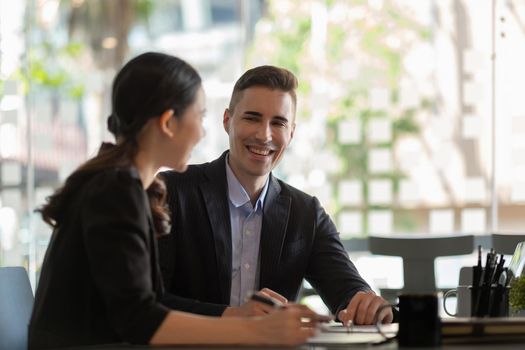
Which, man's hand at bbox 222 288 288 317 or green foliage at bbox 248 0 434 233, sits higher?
green foliage at bbox 248 0 434 233

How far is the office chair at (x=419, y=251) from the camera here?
4.88m

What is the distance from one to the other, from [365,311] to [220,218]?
2.22ft

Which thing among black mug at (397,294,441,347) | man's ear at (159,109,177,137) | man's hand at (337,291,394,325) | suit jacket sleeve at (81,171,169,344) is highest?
man's ear at (159,109,177,137)

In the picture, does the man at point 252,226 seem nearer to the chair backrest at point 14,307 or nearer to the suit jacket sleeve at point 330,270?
the suit jacket sleeve at point 330,270

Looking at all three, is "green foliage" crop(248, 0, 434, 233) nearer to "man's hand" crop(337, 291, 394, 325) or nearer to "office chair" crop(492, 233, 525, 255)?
"office chair" crop(492, 233, 525, 255)

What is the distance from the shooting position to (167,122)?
7.08 ft

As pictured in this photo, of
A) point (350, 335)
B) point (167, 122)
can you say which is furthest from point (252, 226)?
point (167, 122)

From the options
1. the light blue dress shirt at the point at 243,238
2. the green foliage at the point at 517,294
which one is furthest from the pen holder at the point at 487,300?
the light blue dress shirt at the point at 243,238

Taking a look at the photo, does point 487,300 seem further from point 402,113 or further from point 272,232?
point 402,113

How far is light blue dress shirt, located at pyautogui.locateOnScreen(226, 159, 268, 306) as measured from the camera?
316 cm

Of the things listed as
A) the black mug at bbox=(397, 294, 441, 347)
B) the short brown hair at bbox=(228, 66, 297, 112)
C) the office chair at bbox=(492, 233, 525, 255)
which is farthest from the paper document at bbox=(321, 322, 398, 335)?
the office chair at bbox=(492, 233, 525, 255)

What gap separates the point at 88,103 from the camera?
7387 millimetres

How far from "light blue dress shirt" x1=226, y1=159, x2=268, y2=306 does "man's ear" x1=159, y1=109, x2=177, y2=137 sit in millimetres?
1060

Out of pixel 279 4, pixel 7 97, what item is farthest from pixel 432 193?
pixel 7 97
